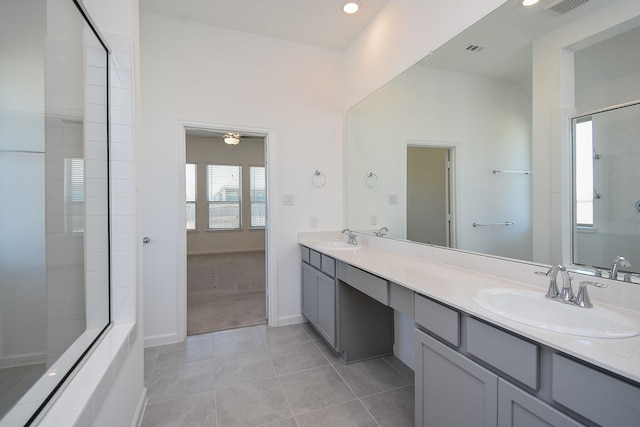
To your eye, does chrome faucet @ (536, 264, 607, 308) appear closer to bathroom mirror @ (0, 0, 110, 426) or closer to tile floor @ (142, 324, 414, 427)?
tile floor @ (142, 324, 414, 427)

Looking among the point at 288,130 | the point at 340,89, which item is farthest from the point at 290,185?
the point at 340,89

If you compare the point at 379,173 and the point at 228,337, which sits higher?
the point at 379,173

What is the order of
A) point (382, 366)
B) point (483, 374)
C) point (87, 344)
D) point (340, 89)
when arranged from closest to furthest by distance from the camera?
point (483, 374), point (87, 344), point (382, 366), point (340, 89)

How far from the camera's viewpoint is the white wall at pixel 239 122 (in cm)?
263

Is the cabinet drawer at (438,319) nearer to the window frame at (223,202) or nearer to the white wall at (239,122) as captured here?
the white wall at (239,122)

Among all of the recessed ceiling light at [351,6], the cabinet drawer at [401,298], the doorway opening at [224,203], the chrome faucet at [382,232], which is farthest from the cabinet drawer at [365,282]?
the doorway opening at [224,203]

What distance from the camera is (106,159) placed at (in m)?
1.58

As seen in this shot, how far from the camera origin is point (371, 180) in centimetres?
293

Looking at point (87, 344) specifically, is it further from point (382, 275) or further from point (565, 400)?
point (565, 400)

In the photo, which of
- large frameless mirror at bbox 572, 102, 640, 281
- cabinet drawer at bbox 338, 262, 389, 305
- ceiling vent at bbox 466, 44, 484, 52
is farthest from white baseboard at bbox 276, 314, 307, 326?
ceiling vent at bbox 466, 44, 484, 52

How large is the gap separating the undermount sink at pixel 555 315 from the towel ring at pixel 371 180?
171 cm

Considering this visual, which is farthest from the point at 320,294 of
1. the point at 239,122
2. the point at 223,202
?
the point at 223,202

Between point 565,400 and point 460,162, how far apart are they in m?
1.47

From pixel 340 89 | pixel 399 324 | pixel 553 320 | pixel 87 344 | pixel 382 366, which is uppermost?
pixel 340 89
